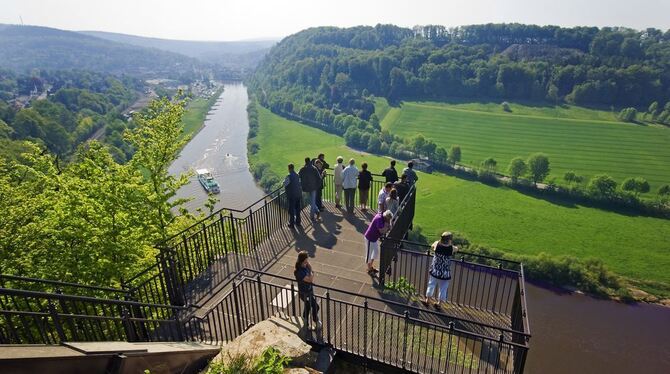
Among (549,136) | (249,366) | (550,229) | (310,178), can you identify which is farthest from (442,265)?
(549,136)

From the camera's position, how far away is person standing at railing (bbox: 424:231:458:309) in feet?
27.1

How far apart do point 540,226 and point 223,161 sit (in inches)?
2759

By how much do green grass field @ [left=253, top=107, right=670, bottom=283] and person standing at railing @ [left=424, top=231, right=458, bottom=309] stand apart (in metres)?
48.4

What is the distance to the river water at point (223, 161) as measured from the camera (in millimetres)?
73000

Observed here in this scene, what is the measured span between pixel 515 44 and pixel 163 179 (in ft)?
649

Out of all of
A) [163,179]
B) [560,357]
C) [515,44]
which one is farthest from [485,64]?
[163,179]

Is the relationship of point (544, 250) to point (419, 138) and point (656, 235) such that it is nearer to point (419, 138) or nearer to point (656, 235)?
point (656, 235)

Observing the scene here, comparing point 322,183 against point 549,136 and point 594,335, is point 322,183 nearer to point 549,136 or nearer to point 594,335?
point 594,335

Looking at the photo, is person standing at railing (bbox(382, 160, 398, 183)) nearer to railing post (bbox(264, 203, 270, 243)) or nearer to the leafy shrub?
railing post (bbox(264, 203, 270, 243))

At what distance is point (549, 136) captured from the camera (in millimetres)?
94438

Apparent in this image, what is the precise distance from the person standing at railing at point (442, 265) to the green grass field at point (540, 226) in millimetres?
48401

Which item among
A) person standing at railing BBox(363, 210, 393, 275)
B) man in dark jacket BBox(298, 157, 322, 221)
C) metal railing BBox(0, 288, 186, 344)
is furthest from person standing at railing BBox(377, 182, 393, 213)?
metal railing BBox(0, 288, 186, 344)

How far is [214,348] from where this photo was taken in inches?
265

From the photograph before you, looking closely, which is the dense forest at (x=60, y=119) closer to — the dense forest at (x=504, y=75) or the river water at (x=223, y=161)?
the river water at (x=223, y=161)
